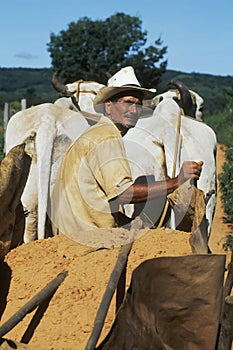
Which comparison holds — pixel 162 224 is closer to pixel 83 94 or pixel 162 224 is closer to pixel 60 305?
pixel 60 305

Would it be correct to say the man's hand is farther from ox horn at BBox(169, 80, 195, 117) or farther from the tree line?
the tree line

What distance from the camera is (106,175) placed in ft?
14.1

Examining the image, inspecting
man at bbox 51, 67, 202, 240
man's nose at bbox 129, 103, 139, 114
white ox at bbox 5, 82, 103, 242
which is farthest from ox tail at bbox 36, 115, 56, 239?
man's nose at bbox 129, 103, 139, 114

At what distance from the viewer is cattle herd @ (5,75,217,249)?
616 cm

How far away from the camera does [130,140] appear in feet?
20.3

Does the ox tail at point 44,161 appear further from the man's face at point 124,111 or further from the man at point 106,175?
the man's face at point 124,111

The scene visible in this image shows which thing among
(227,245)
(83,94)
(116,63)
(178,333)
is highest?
(116,63)

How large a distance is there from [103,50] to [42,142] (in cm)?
4176

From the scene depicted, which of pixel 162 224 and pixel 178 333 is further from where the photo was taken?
pixel 162 224

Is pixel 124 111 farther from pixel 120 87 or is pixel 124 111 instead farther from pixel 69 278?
pixel 69 278

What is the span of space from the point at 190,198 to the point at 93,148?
70 centimetres

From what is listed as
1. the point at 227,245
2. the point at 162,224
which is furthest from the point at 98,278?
the point at 227,245

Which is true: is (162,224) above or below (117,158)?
below

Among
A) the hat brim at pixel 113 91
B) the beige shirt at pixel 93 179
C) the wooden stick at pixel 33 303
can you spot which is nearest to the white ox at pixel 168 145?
the beige shirt at pixel 93 179
